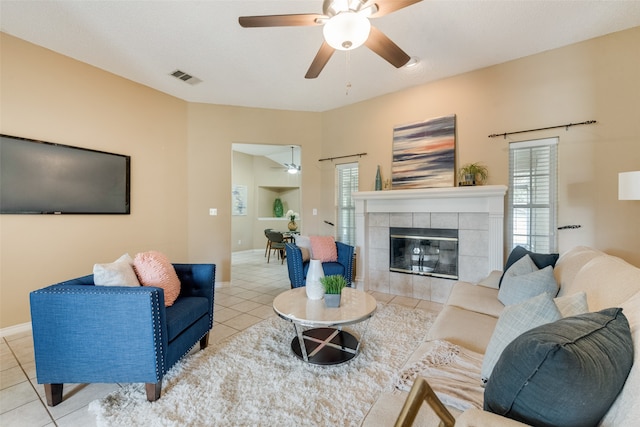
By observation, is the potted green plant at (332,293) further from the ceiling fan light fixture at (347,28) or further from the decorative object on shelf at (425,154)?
the decorative object on shelf at (425,154)

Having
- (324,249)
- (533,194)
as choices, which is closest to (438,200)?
(533,194)

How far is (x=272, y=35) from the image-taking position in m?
2.62

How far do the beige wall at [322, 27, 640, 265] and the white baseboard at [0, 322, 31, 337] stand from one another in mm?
5128

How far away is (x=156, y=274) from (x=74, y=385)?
86 cm

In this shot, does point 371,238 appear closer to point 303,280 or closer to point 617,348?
point 303,280

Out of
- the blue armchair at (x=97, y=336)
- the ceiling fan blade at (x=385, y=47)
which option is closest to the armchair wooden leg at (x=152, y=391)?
the blue armchair at (x=97, y=336)

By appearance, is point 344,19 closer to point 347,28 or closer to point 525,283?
Result: point 347,28

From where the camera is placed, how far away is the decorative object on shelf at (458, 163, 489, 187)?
10.7 ft

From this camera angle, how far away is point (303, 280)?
11.0ft

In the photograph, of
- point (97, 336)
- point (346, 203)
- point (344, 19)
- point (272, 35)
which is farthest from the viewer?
point (346, 203)

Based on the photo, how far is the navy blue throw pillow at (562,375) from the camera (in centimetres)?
64

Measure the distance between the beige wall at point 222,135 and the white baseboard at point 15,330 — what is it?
47 mm

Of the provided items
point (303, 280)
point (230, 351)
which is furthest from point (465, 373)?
point (303, 280)

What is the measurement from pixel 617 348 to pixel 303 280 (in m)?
2.85
